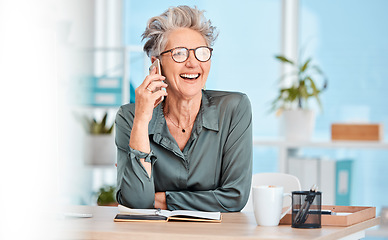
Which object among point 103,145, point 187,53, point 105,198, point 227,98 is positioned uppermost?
point 187,53

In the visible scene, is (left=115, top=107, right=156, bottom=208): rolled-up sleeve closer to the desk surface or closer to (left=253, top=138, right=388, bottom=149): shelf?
the desk surface

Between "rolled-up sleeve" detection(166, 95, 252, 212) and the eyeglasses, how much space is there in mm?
215

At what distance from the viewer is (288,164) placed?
129 inches

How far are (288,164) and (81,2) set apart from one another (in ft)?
9.57

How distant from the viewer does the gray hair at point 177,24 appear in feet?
5.66

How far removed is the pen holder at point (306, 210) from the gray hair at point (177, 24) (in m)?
0.74

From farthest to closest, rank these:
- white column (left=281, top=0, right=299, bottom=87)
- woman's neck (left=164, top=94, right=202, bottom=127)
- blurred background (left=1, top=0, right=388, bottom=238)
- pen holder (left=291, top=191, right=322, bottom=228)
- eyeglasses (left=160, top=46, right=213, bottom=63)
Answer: white column (left=281, top=0, right=299, bottom=87), blurred background (left=1, top=0, right=388, bottom=238), woman's neck (left=164, top=94, right=202, bottom=127), eyeglasses (left=160, top=46, right=213, bottom=63), pen holder (left=291, top=191, right=322, bottom=228)

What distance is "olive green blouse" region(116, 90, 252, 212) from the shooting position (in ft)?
5.06

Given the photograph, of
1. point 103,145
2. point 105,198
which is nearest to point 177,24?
point 103,145

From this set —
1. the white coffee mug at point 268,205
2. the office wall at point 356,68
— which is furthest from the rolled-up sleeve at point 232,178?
the office wall at point 356,68

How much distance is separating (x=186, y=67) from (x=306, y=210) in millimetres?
680

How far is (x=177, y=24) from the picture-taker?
1.73 m

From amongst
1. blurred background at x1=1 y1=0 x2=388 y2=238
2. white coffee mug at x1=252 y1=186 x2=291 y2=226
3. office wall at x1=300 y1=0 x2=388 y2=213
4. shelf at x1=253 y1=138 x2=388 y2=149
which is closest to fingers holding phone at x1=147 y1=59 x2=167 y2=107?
white coffee mug at x1=252 y1=186 x2=291 y2=226

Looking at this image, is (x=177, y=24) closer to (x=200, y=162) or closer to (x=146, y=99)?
(x=146, y=99)
